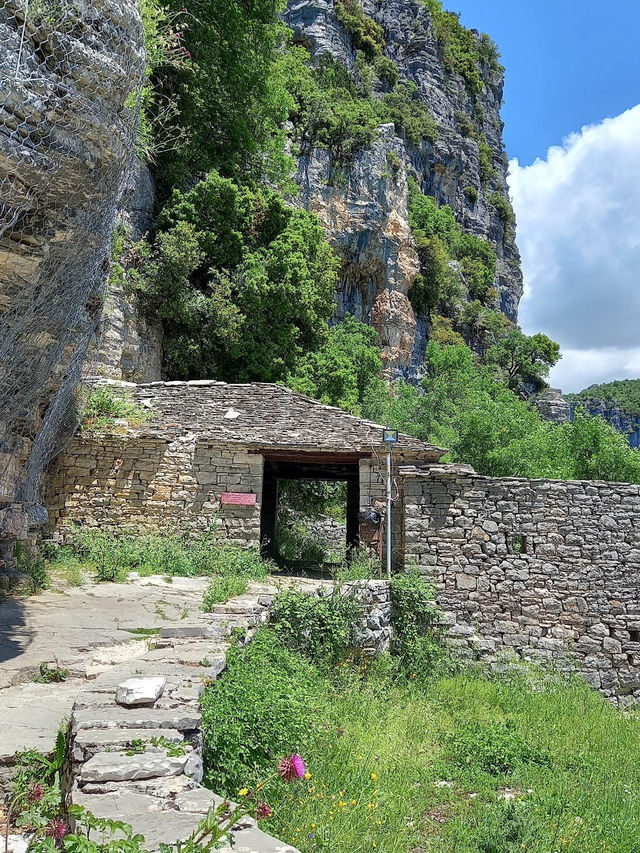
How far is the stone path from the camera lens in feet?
8.57

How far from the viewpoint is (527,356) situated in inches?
1590

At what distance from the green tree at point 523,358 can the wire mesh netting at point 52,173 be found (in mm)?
36192

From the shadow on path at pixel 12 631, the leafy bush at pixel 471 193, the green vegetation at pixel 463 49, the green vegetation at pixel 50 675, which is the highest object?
the green vegetation at pixel 463 49

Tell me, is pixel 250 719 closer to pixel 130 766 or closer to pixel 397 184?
pixel 130 766

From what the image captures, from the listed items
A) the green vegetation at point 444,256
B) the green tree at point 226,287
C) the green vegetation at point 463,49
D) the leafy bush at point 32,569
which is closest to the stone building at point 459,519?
the leafy bush at point 32,569

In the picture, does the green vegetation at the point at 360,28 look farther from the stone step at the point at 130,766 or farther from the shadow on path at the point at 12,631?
the stone step at the point at 130,766

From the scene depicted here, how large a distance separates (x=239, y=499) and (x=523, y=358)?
33.8 meters

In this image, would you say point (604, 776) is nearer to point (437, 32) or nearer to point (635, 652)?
point (635, 652)

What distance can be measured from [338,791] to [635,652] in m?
7.36

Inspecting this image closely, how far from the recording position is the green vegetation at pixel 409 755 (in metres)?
4.21

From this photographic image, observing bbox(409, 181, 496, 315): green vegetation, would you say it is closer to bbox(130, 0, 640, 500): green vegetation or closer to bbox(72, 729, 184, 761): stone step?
bbox(130, 0, 640, 500): green vegetation

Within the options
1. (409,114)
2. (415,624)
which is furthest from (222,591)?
(409,114)

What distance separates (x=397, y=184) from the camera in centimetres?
3259

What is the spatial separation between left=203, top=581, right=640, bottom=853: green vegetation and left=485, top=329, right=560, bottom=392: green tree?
111 ft
